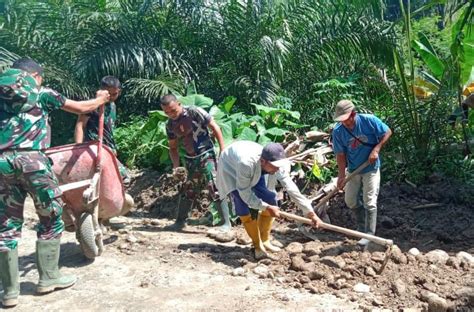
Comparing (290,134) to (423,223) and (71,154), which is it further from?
(71,154)

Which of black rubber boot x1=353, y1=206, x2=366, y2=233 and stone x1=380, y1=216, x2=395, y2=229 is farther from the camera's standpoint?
stone x1=380, y1=216, x2=395, y2=229

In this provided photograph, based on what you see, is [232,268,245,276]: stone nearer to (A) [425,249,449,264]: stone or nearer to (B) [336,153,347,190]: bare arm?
(B) [336,153,347,190]: bare arm

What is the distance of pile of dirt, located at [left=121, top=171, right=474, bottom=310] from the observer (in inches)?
168

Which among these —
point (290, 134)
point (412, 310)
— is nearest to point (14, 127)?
point (412, 310)

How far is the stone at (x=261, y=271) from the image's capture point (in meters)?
4.67

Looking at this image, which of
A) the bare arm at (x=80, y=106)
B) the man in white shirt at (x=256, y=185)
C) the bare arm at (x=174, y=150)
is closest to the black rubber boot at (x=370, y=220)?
the man in white shirt at (x=256, y=185)

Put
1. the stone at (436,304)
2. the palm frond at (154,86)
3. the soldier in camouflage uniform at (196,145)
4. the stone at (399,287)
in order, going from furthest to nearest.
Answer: the palm frond at (154,86)
the soldier in camouflage uniform at (196,145)
the stone at (399,287)
the stone at (436,304)

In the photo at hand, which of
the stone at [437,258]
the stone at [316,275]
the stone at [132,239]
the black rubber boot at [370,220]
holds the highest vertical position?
the black rubber boot at [370,220]

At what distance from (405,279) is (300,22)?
579cm

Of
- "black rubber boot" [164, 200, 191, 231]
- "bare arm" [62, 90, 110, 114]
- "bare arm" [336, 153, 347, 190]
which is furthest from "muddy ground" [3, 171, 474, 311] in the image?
"bare arm" [62, 90, 110, 114]

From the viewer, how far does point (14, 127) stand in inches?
157

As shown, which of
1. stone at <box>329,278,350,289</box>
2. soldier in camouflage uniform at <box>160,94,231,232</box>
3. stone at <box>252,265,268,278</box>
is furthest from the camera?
soldier in camouflage uniform at <box>160,94,231,232</box>

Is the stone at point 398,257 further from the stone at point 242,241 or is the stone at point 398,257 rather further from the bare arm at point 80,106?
the bare arm at point 80,106

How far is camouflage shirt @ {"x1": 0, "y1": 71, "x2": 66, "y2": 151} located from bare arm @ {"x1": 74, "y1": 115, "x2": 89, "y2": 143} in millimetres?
1223
